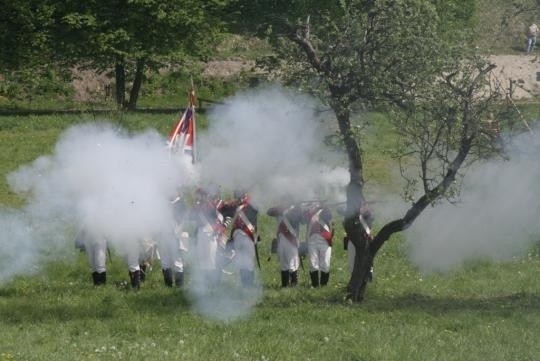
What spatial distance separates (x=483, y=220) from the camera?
24812 mm

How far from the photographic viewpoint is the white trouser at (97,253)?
2136 centimetres

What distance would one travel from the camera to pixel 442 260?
79.0 ft

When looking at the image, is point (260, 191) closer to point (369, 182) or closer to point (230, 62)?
point (369, 182)

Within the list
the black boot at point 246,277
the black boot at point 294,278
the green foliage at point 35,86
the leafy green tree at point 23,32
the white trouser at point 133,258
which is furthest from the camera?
the green foliage at point 35,86

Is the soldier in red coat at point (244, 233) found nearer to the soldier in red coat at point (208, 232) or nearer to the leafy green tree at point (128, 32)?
the soldier in red coat at point (208, 232)

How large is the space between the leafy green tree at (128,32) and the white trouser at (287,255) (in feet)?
77.8

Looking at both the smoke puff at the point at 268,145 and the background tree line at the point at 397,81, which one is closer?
the background tree line at the point at 397,81

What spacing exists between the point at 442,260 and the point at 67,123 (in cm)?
1951

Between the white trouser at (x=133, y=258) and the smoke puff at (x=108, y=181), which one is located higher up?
the smoke puff at (x=108, y=181)

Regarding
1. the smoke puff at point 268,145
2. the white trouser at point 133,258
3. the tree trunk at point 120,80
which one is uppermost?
the tree trunk at point 120,80

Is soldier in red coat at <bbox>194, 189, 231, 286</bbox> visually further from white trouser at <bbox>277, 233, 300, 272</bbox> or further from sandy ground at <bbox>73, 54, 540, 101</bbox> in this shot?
sandy ground at <bbox>73, 54, 540, 101</bbox>

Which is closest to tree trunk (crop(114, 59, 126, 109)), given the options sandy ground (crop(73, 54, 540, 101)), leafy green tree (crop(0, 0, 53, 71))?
sandy ground (crop(73, 54, 540, 101))

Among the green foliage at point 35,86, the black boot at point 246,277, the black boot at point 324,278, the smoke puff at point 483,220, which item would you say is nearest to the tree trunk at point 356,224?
the black boot at point 324,278

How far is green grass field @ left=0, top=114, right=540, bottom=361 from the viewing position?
1598 centimetres
